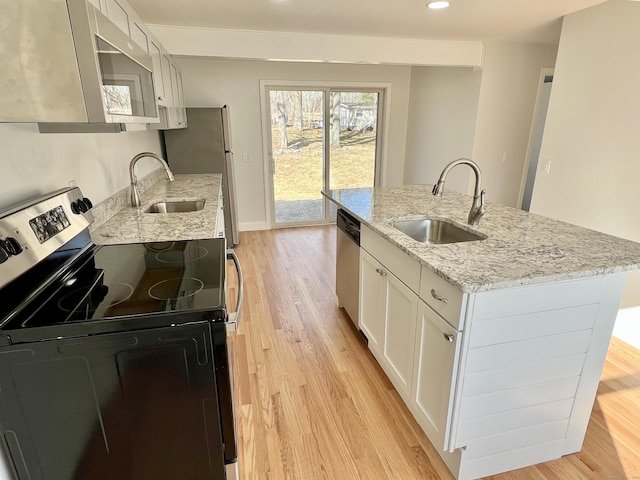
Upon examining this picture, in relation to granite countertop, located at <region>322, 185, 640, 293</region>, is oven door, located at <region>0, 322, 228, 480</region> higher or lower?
lower

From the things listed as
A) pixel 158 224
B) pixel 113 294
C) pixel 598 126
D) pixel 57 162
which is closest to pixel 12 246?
pixel 113 294

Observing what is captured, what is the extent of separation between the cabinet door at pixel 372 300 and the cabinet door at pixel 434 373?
0.43 metres

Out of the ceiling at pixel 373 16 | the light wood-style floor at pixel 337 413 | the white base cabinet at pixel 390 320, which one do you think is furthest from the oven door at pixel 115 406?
the ceiling at pixel 373 16

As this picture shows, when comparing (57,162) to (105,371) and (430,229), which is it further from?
(430,229)

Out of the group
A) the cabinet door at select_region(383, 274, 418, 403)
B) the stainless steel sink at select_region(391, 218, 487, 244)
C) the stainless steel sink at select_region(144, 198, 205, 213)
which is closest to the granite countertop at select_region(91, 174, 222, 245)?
the stainless steel sink at select_region(144, 198, 205, 213)

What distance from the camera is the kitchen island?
4.39 ft

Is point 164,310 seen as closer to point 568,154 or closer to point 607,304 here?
point 607,304

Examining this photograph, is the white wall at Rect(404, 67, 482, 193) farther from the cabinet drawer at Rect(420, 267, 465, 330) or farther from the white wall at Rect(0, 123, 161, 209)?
the white wall at Rect(0, 123, 161, 209)

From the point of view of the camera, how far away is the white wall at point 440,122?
4.17m

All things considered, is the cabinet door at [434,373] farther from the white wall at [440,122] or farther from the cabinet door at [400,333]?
the white wall at [440,122]

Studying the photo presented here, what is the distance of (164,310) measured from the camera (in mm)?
1075

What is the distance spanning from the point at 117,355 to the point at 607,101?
3.41 metres

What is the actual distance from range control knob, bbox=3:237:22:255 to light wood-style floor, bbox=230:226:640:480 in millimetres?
1266

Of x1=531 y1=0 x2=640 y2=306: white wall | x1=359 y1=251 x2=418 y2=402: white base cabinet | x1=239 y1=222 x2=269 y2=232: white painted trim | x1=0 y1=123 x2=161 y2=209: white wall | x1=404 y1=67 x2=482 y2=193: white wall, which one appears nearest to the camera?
x1=0 y1=123 x2=161 y2=209: white wall
